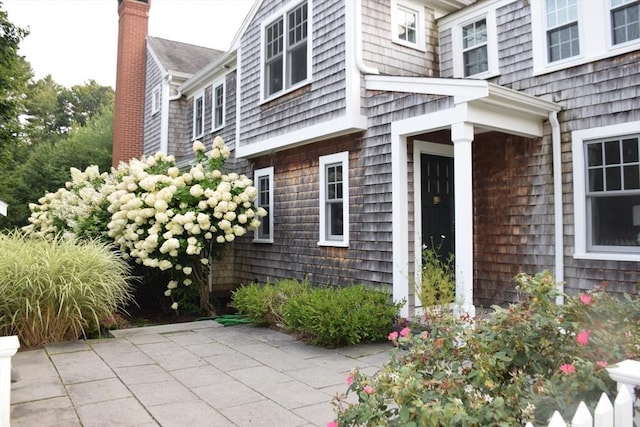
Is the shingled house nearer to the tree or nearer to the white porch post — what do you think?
the white porch post

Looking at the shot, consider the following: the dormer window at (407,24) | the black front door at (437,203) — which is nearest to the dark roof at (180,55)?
the dormer window at (407,24)

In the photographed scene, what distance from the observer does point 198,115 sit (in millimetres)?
14406

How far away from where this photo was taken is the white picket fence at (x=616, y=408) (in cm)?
163

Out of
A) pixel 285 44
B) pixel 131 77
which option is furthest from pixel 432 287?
pixel 131 77

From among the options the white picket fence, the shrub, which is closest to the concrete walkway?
the shrub

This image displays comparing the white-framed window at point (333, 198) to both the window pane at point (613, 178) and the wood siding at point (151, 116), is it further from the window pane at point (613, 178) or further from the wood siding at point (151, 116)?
the wood siding at point (151, 116)

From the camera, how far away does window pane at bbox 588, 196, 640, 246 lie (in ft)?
19.6

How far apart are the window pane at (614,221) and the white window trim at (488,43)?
8.56 ft

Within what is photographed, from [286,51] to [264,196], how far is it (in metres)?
2.97

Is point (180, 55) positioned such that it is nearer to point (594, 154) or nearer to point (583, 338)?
point (594, 154)

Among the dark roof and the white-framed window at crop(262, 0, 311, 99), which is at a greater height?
the dark roof

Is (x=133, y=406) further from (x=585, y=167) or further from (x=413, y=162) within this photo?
(x=585, y=167)

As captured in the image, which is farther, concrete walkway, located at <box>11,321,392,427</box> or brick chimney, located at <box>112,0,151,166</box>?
brick chimney, located at <box>112,0,151,166</box>

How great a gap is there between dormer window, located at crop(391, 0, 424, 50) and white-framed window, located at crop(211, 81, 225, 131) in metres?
6.03
